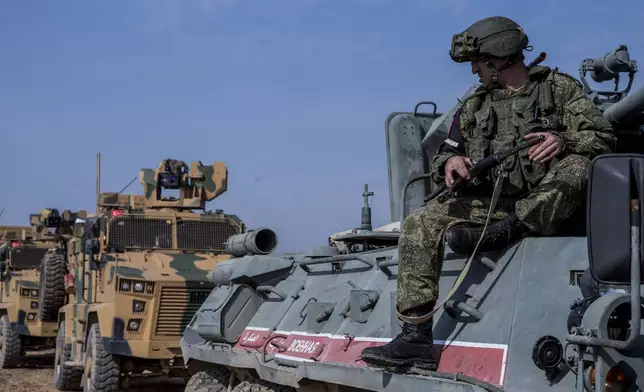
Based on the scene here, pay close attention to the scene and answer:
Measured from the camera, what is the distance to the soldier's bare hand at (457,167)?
193 inches

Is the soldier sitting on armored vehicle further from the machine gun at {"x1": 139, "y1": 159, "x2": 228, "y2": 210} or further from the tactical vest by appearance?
the machine gun at {"x1": 139, "y1": 159, "x2": 228, "y2": 210}

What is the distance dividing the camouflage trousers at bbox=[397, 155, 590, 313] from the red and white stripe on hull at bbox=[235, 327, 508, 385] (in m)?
0.30

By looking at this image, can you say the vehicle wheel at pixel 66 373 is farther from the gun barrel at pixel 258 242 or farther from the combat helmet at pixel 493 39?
the combat helmet at pixel 493 39

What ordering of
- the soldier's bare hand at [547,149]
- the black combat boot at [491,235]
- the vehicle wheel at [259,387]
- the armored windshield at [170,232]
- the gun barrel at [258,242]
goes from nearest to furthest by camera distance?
the soldier's bare hand at [547,149], the black combat boot at [491,235], the vehicle wheel at [259,387], the gun barrel at [258,242], the armored windshield at [170,232]

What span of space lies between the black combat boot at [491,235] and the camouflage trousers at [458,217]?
6cm

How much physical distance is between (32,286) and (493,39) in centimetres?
1606

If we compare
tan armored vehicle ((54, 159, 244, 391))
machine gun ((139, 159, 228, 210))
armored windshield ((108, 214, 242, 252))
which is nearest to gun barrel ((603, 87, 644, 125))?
tan armored vehicle ((54, 159, 244, 391))

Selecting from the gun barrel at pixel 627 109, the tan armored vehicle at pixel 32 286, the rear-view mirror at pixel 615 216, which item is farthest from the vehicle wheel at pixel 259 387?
the tan armored vehicle at pixel 32 286

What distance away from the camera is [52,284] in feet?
56.1

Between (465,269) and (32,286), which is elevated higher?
(465,269)

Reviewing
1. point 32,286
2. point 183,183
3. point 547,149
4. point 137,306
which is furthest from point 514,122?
point 32,286

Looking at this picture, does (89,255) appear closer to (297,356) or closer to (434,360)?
(297,356)

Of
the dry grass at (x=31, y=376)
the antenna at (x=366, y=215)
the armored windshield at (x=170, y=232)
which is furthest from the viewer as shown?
the dry grass at (x=31, y=376)

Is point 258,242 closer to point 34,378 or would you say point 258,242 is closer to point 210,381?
point 210,381
